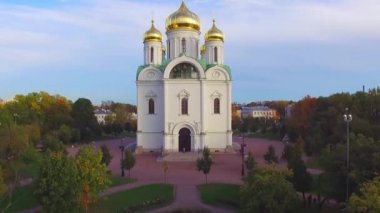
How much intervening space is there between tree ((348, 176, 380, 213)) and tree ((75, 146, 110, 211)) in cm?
1154

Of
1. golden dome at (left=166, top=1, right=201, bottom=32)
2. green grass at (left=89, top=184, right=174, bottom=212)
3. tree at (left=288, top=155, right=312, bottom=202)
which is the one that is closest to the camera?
tree at (left=288, top=155, right=312, bottom=202)

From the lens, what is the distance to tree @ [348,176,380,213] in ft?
53.6

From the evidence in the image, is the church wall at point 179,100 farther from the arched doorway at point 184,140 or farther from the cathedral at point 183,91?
the arched doorway at point 184,140

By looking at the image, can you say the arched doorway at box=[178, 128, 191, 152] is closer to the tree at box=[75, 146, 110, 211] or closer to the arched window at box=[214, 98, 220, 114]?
the arched window at box=[214, 98, 220, 114]

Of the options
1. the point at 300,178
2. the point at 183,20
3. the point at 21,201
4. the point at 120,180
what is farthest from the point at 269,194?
the point at 183,20

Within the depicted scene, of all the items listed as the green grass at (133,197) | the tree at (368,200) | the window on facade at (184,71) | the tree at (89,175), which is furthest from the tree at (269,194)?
the window on facade at (184,71)

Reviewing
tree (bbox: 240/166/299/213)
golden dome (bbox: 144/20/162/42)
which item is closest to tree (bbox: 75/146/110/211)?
tree (bbox: 240/166/299/213)

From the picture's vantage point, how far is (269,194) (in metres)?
18.9

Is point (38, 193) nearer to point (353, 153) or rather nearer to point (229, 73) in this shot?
point (353, 153)

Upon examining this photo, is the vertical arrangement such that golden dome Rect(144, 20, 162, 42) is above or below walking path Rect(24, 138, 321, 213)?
above

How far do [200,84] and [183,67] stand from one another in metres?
2.47

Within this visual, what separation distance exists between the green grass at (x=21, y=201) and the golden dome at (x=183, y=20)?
80.6 feet

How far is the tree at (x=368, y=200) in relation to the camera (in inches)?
643

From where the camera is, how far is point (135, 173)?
33188mm
